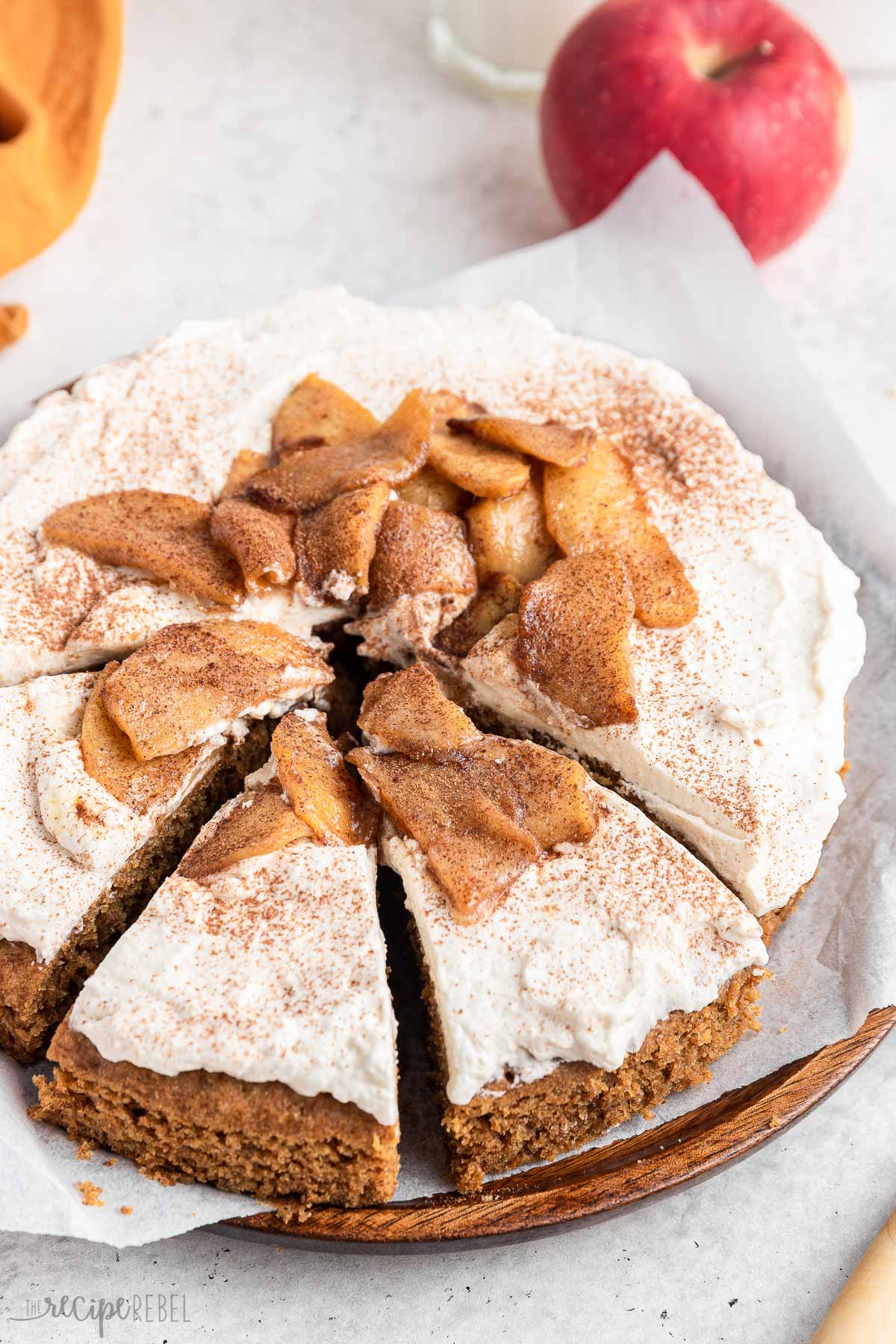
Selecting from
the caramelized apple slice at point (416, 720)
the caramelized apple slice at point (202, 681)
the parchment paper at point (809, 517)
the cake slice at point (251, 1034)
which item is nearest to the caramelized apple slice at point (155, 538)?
the caramelized apple slice at point (202, 681)

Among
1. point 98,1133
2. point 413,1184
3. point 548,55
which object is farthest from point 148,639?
point 548,55

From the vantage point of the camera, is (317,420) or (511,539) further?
(317,420)

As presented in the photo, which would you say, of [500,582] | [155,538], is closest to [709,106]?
[500,582]

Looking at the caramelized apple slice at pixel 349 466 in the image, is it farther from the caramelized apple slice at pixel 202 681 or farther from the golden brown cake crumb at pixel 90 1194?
the golden brown cake crumb at pixel 90 1194

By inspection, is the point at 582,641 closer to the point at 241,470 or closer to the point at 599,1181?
the point at 241,470

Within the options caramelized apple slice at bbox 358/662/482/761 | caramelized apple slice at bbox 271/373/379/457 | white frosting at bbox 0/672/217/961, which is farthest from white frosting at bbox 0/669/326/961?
caramelized apple slice at bbox 271/373/379/457

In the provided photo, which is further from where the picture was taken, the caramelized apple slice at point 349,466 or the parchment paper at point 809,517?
the caramelized apple slice at point 349,466

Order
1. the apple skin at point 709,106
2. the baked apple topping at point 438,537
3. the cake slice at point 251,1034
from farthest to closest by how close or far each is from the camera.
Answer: the apple skin at point 709,106, the baked apple topping at point 438,537, the cake slice at point 251,1034

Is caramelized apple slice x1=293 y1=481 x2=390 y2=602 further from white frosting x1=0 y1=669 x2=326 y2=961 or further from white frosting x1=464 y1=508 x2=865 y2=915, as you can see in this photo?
white frosting x1=0 y1=669 x2=326 y2=961
